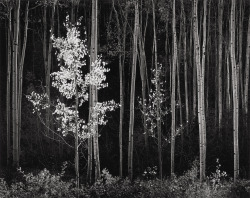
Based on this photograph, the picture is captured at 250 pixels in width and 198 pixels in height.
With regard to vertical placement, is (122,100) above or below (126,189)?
above

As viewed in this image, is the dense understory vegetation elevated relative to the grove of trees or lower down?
lower down

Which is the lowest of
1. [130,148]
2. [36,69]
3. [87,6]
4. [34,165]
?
[34,165]

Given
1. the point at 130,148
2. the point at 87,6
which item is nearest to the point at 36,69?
the point at 87,6

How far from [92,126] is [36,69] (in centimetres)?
1622

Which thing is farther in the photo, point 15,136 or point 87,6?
point 87,6

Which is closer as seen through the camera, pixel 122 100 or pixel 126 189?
pixel 126 189

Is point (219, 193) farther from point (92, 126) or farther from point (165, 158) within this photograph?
point (165, 158)

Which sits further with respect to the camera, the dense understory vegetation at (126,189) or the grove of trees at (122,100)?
the grove of trees at (122,100)

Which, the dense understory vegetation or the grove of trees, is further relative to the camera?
the grove of trees

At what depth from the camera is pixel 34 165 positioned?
17.4m

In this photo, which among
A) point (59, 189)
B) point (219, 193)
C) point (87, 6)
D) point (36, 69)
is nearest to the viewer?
point (219, 193)

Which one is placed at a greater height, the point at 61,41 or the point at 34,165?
the point at 61,41

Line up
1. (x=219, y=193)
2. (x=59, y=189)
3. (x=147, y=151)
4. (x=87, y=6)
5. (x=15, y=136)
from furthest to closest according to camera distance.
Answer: (x=87, y=6), (x=147, y=151), (x=15, y=136), (x=59, y=189), (x=219, y=193)

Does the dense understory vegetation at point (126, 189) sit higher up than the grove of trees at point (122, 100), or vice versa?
the grove of trees at point (122, 100)
